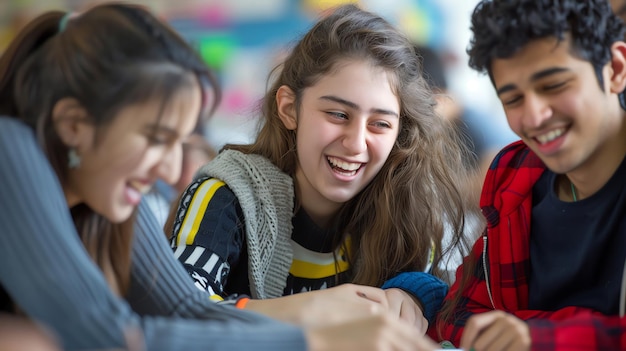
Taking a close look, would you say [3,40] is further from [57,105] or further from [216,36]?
[57,105]

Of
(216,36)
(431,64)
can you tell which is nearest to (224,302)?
(431,64)

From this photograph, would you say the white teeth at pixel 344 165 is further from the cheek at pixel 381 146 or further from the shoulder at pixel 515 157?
the shoulder at pixel 515 157

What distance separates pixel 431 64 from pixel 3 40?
6.93 ft

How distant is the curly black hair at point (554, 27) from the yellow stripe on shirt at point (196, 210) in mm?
652

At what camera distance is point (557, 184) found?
126cm

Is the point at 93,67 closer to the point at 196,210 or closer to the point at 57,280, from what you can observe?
the point at 57,280

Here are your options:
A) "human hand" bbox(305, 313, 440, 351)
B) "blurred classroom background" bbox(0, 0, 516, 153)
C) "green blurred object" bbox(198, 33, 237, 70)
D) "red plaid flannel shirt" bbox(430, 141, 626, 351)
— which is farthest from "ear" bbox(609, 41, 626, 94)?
"green blurred object" bbox(198, 33, 237, 70)

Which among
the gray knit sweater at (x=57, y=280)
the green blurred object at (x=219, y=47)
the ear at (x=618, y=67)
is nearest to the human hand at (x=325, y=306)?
the gray knit sweater at (x=57, y=280)

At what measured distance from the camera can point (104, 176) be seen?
960mm

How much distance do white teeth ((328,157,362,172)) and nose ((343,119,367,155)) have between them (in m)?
0.04

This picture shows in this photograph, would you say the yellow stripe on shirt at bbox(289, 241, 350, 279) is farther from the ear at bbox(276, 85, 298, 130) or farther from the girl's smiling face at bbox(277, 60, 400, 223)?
the ear at bbox(276, 85, 298, 130)

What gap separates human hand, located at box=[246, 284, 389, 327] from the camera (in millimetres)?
1198

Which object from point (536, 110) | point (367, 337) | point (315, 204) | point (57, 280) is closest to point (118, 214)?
point (57, 280)

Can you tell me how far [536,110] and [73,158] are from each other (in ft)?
2.10
